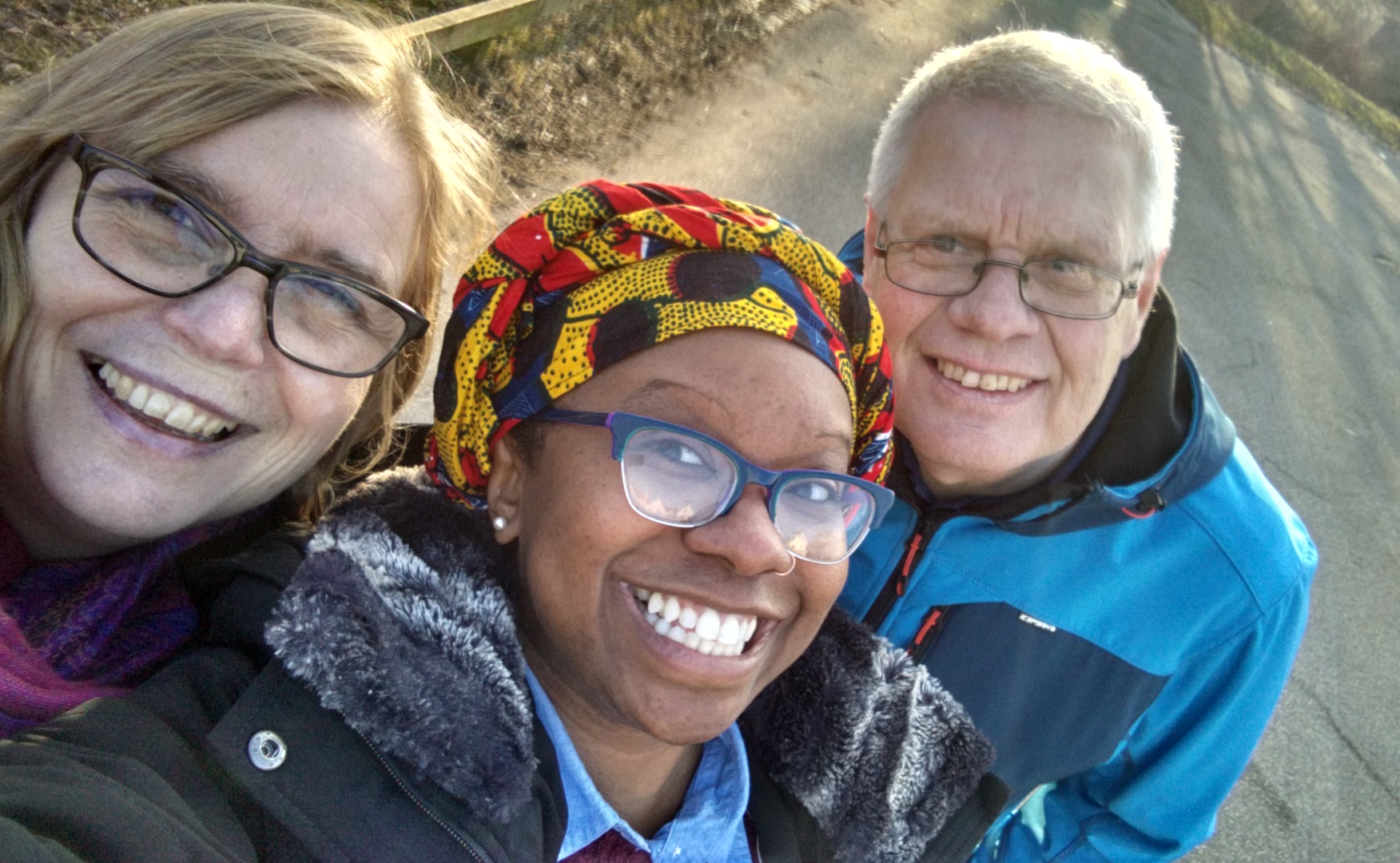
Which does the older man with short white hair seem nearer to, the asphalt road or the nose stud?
the nose stud

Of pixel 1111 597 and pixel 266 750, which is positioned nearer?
pixel 266 750

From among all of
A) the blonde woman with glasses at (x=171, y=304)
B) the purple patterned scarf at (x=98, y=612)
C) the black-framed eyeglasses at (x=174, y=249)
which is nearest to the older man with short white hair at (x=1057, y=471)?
the blonde woman with glasses at (x=171, y=304)

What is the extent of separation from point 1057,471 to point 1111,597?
320mm

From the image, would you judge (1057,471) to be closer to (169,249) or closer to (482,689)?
(482,689)

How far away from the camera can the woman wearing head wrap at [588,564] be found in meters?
1.41

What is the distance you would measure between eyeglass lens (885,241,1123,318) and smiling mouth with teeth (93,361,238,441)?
1.53 metres

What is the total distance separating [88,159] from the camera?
1.66m

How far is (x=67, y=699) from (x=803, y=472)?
1.15 meters

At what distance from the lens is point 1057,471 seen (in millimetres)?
2414

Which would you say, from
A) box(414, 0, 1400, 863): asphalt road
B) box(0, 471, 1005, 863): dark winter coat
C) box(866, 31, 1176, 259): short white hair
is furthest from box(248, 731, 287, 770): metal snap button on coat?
box(414, 0, 1400, 863): asphalt road

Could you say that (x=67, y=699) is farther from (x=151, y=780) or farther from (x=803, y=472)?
(x=803, y=472)

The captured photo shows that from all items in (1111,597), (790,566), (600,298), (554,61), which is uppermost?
(600,298)

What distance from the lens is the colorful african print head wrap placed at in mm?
1655

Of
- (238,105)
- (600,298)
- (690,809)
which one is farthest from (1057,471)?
(238,105)
